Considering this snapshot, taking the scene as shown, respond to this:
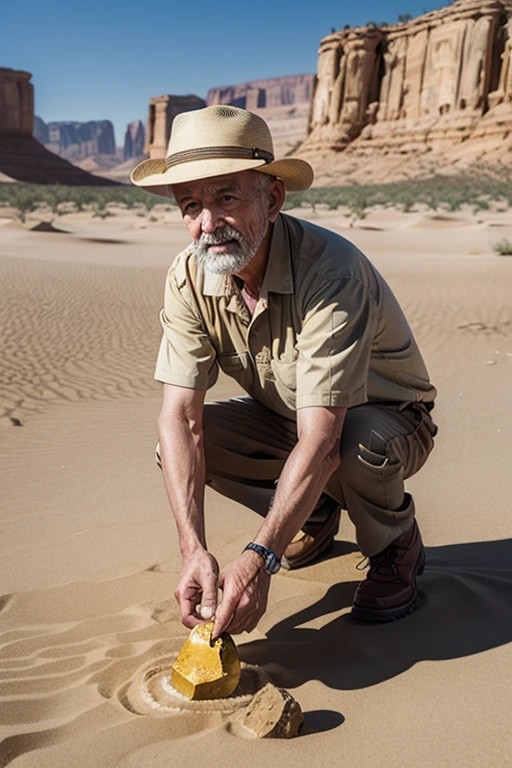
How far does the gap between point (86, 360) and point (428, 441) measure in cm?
576

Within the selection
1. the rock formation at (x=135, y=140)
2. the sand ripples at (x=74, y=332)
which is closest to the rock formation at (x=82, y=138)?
the rock formation at (x=135, y=140)

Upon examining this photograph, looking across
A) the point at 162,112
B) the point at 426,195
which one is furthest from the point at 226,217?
the point at 162,112

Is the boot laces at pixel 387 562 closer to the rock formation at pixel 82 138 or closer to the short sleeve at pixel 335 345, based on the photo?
the short sleeve at pixel 335 345

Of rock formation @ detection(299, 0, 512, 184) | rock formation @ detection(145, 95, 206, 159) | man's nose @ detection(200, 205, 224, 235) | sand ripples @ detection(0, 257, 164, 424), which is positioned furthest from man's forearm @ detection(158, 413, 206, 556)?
rock formation @ detection(145, 95, 206, 159)

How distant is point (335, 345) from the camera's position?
2408mm

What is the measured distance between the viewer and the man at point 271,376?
7.58 ft

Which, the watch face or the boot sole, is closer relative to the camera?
the watch face

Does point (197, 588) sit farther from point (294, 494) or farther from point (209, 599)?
point (294, 494)

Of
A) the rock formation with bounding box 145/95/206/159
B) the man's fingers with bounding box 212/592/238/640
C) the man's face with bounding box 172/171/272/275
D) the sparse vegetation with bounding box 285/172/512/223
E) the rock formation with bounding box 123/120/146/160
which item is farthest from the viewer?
the rock formation with bounding box 123/120/146/160

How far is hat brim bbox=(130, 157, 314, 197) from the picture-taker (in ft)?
7.63

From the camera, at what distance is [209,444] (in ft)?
9.50

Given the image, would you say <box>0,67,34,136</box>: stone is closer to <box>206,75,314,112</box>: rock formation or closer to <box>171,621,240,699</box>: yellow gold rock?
<box>171,621,240,699</box>: yellow gold rock

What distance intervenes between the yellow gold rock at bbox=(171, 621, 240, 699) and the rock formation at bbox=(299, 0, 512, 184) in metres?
38.1

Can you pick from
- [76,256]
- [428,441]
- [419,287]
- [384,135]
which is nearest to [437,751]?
[428,441]
